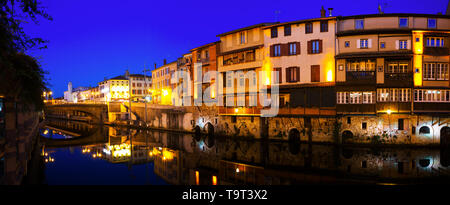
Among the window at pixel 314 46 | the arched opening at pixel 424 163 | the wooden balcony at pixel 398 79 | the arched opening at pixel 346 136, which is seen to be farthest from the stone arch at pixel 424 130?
the window at pixel 314 46

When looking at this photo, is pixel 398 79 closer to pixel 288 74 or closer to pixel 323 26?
pixel 323 26

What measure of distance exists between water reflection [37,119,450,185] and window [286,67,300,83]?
8515 mm

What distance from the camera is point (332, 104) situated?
29.8 meters

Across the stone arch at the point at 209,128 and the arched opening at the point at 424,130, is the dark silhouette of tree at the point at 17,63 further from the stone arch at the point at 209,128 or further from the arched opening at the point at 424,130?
the arched opening at the point at 424,130

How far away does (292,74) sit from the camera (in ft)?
106

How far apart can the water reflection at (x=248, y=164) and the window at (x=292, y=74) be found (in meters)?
8.52

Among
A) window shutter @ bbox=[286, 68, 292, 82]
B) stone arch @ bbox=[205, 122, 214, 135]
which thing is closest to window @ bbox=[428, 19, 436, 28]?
window shutter @ bbox=[286, 68, 292, 82]

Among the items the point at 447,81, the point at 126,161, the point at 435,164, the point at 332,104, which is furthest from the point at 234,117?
the point at 447,81

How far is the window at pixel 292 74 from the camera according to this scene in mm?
32094

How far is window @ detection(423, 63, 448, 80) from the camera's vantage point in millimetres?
28969

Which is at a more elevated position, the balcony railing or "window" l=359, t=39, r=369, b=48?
"window" l=359, t=39, r=369, b=48

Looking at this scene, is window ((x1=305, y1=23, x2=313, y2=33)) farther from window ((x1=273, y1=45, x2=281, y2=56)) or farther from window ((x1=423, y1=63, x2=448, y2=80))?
window ((x1=423, y1=63, x2=448, y2=80))
